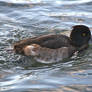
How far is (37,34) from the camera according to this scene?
34.1ft

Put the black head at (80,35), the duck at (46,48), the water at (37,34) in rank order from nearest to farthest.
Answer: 1. the water at (37,34)
2. the duck at (46,48)
3. the black head at (80,35)

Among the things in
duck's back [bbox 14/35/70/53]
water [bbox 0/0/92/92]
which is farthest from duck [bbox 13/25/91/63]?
water [bbox 0/0/92/92]

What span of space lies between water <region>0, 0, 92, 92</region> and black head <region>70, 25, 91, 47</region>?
0.89 feet

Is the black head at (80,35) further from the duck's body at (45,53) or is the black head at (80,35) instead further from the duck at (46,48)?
the duck's body at (45,53)

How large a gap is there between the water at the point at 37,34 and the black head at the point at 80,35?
0.89 feet

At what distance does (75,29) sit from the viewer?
922 cm

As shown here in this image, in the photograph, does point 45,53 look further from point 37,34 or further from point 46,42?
point 37,34

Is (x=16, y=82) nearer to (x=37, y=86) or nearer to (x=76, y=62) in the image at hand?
(x=37, y=86)

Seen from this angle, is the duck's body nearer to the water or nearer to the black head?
the water

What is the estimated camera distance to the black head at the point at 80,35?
9195 mm

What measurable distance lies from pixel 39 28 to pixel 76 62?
2.48 m

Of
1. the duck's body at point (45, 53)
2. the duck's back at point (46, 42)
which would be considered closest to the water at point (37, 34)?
the duck's body at point (45, 53)

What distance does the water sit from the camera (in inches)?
288

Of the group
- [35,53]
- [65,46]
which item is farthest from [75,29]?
[35,53]
